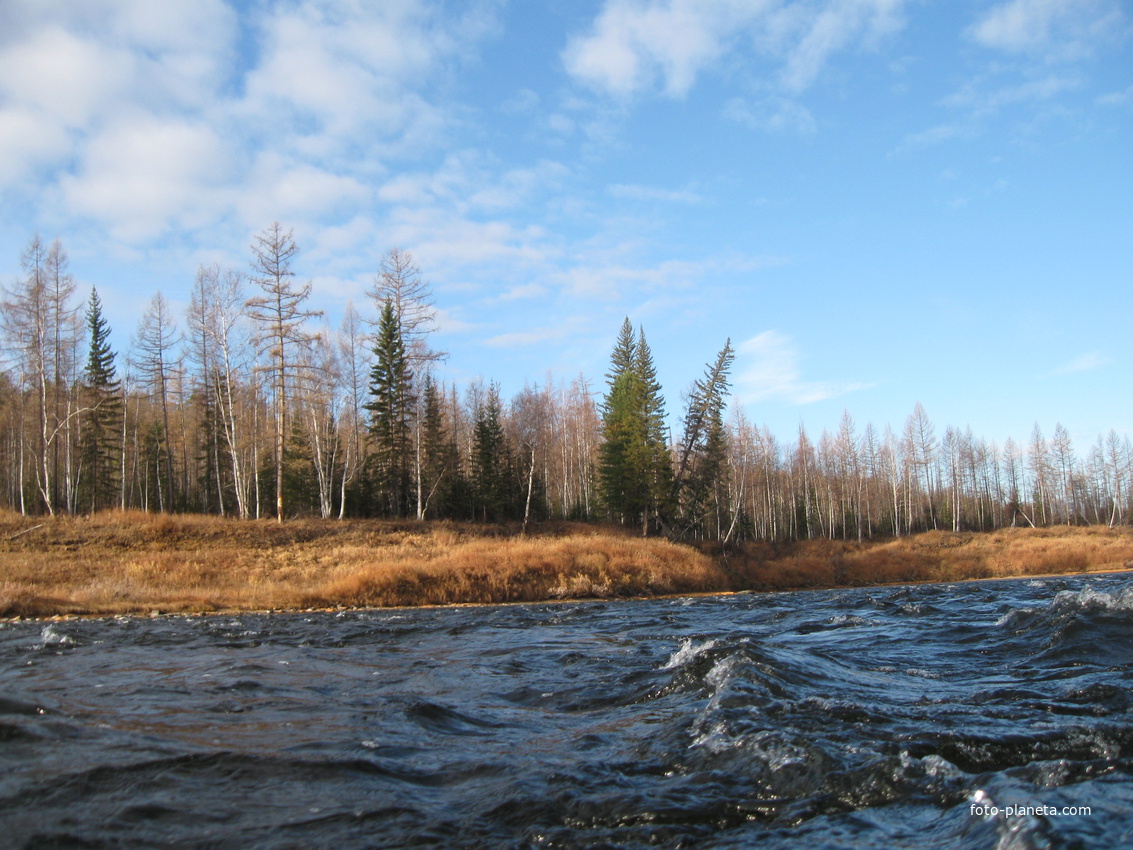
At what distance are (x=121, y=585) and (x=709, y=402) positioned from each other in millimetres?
28771

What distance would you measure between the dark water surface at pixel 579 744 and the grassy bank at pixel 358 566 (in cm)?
839

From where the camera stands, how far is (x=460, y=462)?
4975 centimetres

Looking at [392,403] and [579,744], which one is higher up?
[392,403]

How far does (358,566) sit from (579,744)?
1842 centimetres

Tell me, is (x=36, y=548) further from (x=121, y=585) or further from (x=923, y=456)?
(x=923, y=456)

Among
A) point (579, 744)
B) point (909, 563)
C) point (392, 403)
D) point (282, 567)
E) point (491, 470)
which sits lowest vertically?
point (909, 563)

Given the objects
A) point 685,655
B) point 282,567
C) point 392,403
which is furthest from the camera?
point 392,403

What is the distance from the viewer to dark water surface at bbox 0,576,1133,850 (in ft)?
13.1

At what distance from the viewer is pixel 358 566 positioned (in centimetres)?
2269

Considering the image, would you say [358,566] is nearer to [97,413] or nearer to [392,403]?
[392,403]

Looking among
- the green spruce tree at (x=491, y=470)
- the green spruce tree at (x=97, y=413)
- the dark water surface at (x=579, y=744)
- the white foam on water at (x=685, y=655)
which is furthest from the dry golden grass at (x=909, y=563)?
the green spruce tree at (x=97, y=413)

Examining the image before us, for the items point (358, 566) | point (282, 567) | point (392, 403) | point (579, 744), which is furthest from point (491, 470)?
point (579, 744)

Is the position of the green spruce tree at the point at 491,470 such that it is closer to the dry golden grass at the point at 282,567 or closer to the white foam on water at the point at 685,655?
the dry golden grass at the point at 282,567

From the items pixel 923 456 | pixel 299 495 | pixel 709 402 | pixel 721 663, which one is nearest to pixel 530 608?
pixel 721 663
